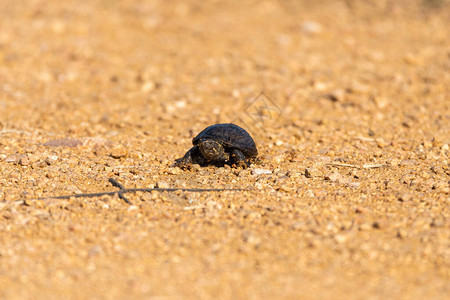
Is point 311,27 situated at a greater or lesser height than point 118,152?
greater

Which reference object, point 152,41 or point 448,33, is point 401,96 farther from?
point 152,41

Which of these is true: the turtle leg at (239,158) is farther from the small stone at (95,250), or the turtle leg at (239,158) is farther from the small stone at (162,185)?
the small stone at (95,250)

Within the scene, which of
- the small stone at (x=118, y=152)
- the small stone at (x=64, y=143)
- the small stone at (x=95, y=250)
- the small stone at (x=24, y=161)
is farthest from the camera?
the small stone at (x=64, y=143)

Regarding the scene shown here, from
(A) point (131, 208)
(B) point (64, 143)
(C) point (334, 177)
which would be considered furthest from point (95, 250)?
(B) point (64, 143)

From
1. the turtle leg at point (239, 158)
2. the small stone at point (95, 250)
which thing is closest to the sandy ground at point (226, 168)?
the small stone at point (95, 250)

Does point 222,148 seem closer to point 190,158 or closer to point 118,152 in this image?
point 190,158

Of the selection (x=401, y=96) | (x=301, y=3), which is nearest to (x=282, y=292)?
(x=401, y=96)
